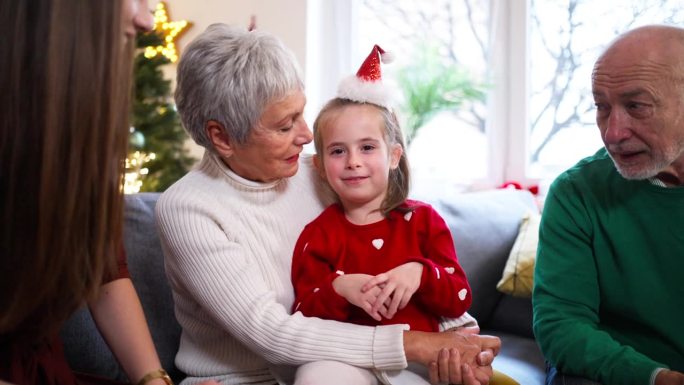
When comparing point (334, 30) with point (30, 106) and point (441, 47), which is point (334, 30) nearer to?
point (441, 47)

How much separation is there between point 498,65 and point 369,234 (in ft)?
7.93

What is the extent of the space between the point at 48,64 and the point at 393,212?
0.89 m

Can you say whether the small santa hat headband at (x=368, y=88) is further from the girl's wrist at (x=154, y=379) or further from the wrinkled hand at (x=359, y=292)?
the girl's wrist at (x=154, y=379)

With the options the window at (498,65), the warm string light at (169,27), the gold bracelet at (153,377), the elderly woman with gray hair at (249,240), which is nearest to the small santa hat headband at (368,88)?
the elderly woman with gray hair at (249,240)

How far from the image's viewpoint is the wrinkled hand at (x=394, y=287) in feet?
5.09

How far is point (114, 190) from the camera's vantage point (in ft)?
4.12

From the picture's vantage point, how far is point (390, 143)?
70.2 inches

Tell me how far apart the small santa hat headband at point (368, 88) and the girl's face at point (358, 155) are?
23mm

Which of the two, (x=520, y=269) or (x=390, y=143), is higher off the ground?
(x=390, y=143)

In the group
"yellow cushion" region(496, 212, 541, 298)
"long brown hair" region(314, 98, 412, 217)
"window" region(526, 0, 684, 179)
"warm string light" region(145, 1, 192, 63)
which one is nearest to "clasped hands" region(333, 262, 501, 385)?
"long brown hair" region(314, 98, 412, 217)

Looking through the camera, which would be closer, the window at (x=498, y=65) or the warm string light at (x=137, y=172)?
the warm string light at (x=137, y=172)

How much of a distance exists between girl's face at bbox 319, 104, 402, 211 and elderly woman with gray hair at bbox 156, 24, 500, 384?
0.07 m

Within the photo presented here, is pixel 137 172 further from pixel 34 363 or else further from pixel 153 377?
pixel 34 363

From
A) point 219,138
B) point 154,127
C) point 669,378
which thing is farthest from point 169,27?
point 669,378
